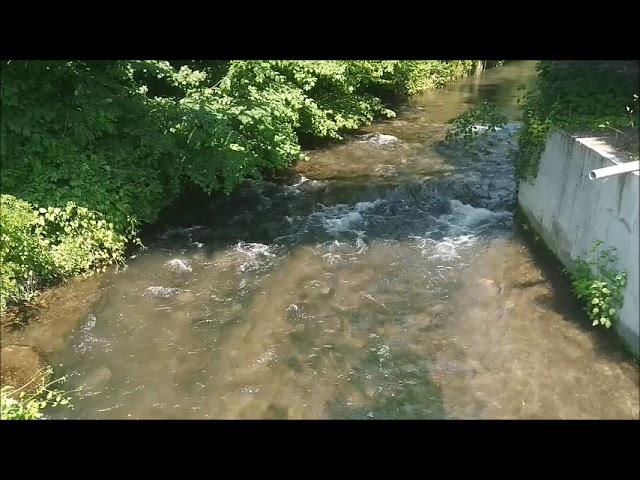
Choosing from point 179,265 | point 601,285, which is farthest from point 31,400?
point 601,285

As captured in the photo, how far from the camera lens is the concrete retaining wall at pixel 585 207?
4.86 meters

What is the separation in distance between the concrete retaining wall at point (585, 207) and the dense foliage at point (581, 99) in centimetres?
19

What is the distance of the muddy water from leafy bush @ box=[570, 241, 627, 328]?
0.98 ft

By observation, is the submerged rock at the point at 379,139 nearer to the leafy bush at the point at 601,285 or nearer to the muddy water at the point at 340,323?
the muddy water at the point at 340,323

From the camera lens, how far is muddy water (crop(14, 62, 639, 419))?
16.0 feet

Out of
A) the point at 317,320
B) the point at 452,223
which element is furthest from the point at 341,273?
the point at 452,223

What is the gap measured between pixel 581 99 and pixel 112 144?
19.6ft

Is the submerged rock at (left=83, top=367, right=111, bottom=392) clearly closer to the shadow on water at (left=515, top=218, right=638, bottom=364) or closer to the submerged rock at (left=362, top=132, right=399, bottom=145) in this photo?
the shadow on water at (left=515, top=218, right=638, bottom=364)

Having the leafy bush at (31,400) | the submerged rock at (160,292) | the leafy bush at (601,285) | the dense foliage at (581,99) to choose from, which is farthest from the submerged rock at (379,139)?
the leafy bush at (31,400)

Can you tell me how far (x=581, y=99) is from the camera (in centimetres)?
639

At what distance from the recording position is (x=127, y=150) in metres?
7.55

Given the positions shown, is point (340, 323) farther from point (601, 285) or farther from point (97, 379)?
point (601, 285)

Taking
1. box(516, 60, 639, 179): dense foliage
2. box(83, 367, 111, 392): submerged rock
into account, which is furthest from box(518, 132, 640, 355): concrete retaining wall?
box(83, 367, 111, 392): submerged rock

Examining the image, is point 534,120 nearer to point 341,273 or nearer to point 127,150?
point 341,273
